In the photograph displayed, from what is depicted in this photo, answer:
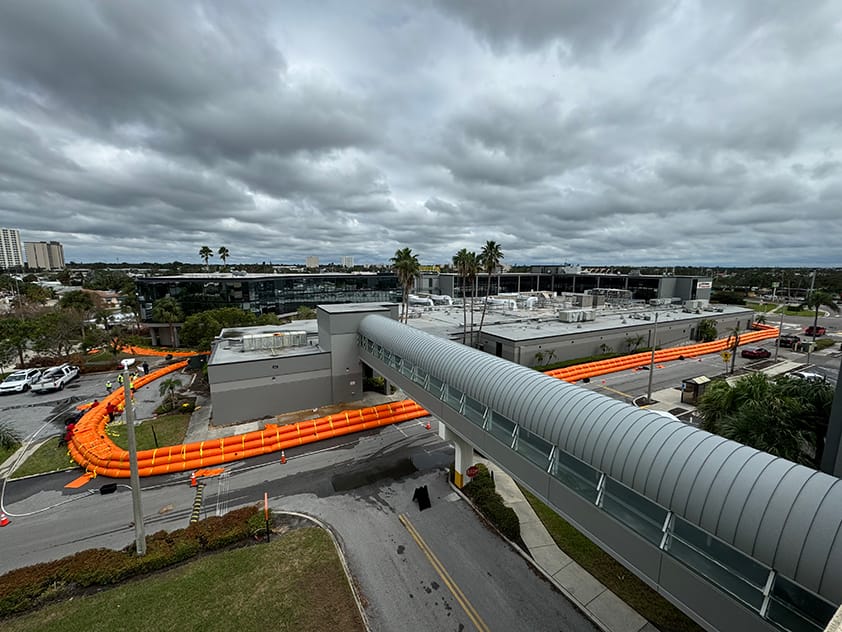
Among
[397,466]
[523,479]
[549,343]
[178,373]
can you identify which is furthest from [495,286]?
[523,479]

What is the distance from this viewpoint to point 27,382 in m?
41.8

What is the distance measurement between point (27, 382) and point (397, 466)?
4761cm

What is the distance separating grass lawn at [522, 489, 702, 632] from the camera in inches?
528

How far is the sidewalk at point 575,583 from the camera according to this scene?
13.4 meters

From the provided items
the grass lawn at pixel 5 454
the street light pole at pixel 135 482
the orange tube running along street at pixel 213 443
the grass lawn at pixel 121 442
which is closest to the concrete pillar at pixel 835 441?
the orange tube running along street at pixel 213 443

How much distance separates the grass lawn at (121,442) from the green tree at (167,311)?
130 ft

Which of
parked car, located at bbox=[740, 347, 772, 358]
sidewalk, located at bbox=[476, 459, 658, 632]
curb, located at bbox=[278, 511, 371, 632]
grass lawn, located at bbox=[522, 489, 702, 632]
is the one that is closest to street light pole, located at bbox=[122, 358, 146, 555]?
curb, located at bbox=[278, 511, 371, 632]

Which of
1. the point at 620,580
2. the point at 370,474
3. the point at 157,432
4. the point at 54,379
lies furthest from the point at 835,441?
the point at 54,379

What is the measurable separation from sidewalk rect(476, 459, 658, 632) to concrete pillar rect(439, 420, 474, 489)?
303 centimetres

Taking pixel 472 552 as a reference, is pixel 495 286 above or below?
above

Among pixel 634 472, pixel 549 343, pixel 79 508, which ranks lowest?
pixel 79 508

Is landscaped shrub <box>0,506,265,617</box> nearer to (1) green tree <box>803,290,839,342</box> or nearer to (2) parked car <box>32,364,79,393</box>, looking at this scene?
(2) parked car <box>32,364,79,393</box>

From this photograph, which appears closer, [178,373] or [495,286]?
[178,373]

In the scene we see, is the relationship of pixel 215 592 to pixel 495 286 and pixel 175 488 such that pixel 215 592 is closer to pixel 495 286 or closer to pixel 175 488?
pixel 175 488
